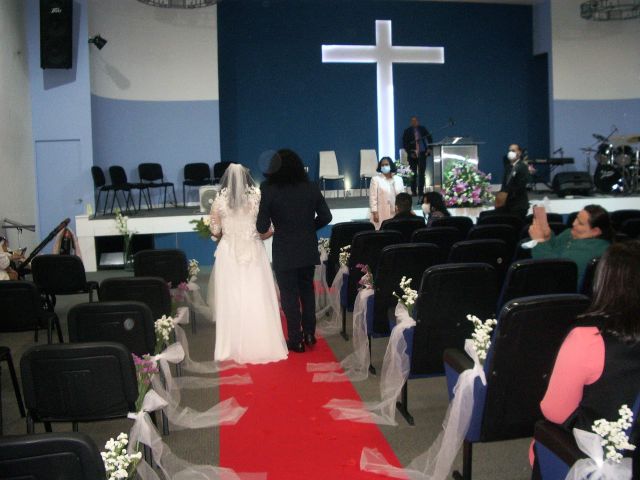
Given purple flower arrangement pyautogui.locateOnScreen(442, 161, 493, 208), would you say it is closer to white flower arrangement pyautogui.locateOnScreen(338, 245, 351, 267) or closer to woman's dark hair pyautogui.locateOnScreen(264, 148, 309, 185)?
white flower arrangement pyautogui.locateOnScreen(338, 245, 351, 267)

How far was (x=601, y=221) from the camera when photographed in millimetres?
3988

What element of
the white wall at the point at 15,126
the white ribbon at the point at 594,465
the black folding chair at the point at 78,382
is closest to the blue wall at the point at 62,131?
the white wall at the point at 15,126

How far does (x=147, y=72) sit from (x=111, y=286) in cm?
929

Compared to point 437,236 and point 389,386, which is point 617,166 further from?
point 389,386

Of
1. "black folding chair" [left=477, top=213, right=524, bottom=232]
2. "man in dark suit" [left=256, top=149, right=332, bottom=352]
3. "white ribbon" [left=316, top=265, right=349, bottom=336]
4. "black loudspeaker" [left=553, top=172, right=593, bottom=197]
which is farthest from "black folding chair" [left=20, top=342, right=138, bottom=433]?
"black loudspeaker" [left=553, top=172, right=593, bottom=197]

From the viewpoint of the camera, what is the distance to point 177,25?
12.9 metres

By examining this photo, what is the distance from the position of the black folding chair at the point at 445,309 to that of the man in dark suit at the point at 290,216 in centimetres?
179

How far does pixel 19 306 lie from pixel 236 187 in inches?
72.4

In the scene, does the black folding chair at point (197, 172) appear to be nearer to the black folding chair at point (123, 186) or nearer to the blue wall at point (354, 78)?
the black folding chair at point (123, 186)

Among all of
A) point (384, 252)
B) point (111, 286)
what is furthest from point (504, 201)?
point (111, 286)

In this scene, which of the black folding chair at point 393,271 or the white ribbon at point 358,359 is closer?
the black folding chair at point 393,271

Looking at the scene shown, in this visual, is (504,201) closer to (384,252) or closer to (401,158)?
(384,252)

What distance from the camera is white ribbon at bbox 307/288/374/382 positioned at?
468 cm

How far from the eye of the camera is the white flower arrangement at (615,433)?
1932 millimetres
